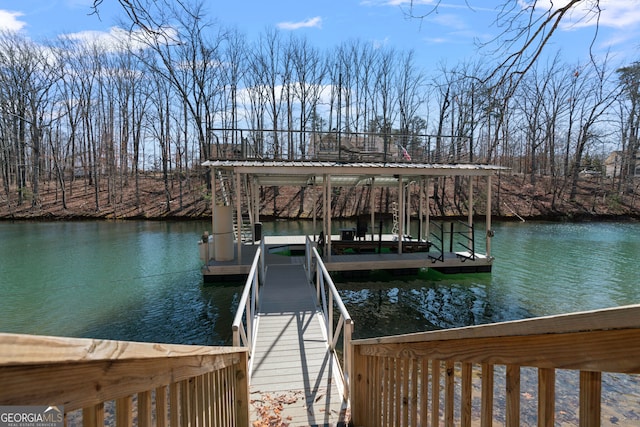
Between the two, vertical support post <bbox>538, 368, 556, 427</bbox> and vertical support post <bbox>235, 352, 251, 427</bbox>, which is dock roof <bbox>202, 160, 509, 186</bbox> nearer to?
vertical support post <bbox>235, 352, 251, 427</bbox>

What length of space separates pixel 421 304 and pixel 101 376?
8.30 meters

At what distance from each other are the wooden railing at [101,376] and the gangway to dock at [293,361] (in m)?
2.20

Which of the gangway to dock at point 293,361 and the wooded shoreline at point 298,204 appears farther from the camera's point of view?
the wooded shoreline at point 298,204

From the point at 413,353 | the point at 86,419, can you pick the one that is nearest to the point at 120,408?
the point at 86,419

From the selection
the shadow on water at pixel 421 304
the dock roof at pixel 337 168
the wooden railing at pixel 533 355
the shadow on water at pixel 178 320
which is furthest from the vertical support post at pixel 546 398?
the dock roof at pixel 337 168

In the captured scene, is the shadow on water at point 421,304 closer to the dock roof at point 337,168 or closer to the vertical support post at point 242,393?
the dock roof at point 337,168

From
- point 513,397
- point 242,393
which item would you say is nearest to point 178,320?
point 242,393

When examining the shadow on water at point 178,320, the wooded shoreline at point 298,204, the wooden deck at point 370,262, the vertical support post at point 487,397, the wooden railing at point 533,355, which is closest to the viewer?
the wooden railing at point 533,355

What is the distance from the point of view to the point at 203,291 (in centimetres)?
918

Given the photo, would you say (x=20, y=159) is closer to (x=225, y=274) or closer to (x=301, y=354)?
(x=225, y=274)

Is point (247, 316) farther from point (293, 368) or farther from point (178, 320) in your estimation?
point (178, 320)

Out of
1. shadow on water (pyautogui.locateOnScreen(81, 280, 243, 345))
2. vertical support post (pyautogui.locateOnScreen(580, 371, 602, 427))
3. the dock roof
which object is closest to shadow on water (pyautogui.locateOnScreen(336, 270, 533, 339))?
shadow on water (pyautogui.locateOnScreen(81, 280, 243, 345))

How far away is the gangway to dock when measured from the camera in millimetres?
3619

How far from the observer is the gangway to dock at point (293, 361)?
3.62m
